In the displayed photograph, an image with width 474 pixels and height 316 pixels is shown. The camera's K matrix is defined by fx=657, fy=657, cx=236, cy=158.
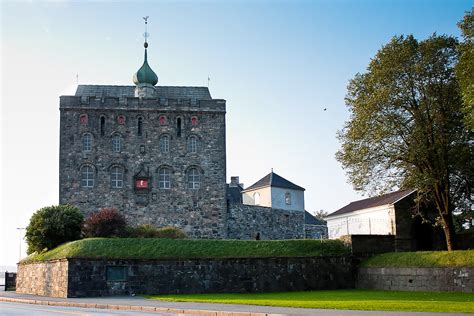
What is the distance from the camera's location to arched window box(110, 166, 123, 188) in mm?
51312

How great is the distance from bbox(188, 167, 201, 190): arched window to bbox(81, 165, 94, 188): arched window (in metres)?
7.61

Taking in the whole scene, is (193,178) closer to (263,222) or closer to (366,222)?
(263,222)

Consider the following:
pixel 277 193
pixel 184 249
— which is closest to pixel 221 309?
pixel 184 249

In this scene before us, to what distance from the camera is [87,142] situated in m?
51.7

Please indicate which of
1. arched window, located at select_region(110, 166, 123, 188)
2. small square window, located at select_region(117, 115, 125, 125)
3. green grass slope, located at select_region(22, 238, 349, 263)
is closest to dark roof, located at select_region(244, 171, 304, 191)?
arched window, located at select_region(110, 166, 123, 188)

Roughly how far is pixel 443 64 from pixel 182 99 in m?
24.3

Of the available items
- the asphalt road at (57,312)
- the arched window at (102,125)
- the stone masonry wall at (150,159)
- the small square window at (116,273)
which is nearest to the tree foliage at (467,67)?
the asphalt road at (57,312)

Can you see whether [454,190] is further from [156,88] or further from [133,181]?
[156,88]

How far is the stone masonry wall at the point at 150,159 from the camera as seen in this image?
50.9 m

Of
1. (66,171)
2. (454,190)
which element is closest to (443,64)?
(454,190)

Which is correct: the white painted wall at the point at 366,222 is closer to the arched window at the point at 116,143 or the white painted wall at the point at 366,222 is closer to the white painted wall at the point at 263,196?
the white painted wall at the point at 263,196

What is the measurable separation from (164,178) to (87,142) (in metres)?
6.67

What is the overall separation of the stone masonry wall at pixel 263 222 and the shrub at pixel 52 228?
652 inches

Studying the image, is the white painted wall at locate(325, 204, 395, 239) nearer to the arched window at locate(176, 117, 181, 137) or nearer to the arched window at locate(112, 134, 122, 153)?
the arched window at locate(176, 117, 181, 137)
